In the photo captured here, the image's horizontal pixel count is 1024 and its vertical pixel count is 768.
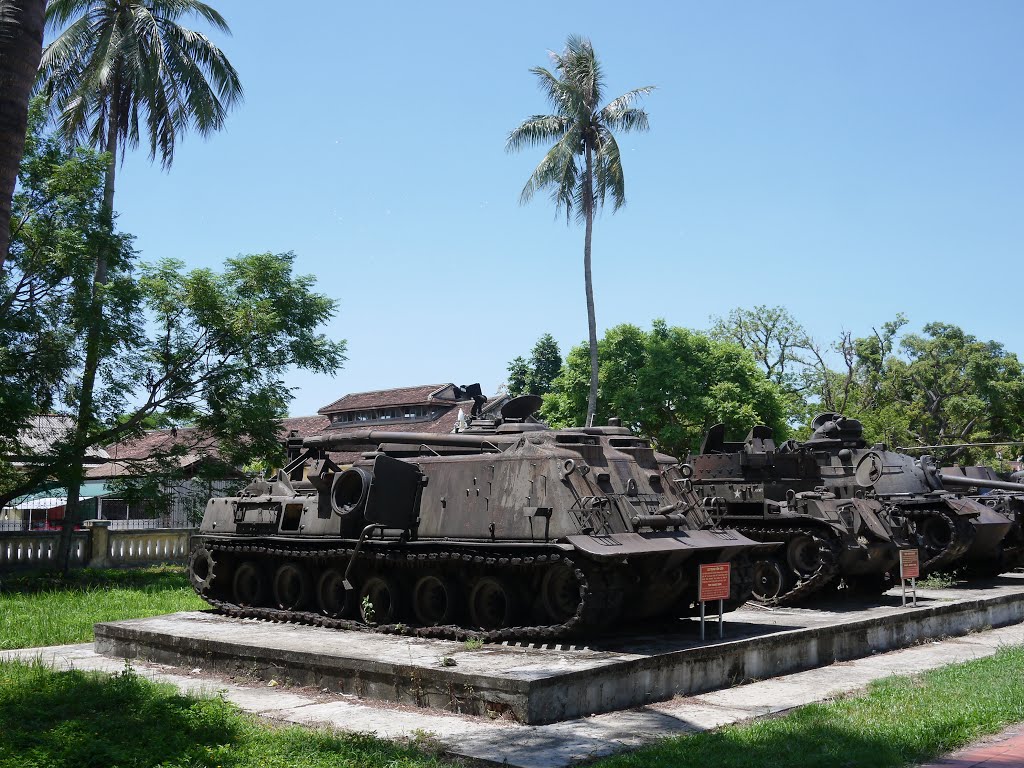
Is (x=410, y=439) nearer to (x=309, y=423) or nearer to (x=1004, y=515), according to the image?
(x=1004, y=515)

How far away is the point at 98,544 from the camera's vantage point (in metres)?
23.4

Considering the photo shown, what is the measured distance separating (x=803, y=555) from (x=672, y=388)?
2122cm

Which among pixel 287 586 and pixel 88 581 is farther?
pixel 88 581

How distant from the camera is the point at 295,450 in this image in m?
15.6

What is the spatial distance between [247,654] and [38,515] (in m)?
31.8

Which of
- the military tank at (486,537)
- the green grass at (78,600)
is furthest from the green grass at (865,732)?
the green grass at (78,600)

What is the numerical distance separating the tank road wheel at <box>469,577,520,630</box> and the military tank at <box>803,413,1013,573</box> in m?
8.32

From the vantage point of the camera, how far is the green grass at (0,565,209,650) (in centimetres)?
1391

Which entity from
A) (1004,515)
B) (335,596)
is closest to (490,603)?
(335,596)

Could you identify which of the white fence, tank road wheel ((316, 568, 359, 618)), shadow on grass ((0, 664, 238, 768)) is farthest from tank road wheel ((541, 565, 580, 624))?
the white fence

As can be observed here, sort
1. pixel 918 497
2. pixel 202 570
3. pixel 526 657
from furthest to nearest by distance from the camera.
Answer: pixel 918 497
pixel 202 570
pixel 526 657

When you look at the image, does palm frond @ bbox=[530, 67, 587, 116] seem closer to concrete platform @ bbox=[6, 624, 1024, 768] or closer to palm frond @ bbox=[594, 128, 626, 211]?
palm frond @ bbox=[594, 128, 626, 211]

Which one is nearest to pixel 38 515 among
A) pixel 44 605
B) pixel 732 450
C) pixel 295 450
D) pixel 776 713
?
pixel 44 605

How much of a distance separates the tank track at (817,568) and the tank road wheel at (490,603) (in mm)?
5351
